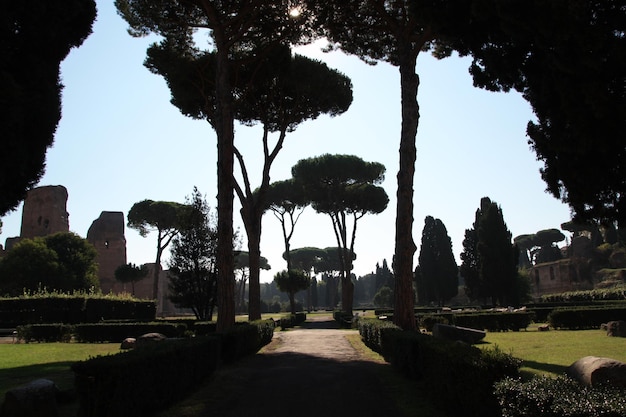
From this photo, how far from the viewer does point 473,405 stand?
548cm

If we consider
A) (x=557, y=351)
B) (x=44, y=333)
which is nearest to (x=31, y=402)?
(x=557, y=351)

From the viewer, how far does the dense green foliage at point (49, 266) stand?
3947 centimetres

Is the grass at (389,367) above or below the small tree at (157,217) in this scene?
below

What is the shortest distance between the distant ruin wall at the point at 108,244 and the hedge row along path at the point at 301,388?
Result: 53.3 metres

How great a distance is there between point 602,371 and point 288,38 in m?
16.1

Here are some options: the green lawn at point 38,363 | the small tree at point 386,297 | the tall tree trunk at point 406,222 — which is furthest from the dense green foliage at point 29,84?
the small tree at point 386,297

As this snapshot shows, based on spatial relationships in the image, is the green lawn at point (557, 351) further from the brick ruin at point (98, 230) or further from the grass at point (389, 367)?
the brick ruin at point (98, 230)

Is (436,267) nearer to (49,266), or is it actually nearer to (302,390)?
(49,266)

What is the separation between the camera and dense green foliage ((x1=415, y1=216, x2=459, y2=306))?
54.2 metres

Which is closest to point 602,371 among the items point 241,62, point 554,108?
point 554,108

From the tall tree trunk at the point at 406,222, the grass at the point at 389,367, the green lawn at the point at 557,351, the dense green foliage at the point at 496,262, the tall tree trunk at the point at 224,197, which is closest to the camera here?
the grass at the point at 389,367

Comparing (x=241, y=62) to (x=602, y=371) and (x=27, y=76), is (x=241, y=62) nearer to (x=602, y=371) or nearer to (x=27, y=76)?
(x=27, y=76)

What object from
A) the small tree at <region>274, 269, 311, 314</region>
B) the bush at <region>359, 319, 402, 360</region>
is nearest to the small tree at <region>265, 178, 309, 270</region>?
the small tree at <region>274, 269, 311, 314</region>

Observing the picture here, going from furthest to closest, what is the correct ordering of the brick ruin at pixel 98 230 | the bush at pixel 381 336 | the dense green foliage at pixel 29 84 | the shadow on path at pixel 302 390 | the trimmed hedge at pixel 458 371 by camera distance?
the brick ruin at pixel 98 230 → the bush at pixel 381 336 → the dense green foliage at pixel 29 84 → the shadow on path at pixel 302 390 → the trimmed hedge at pixel 458 371
